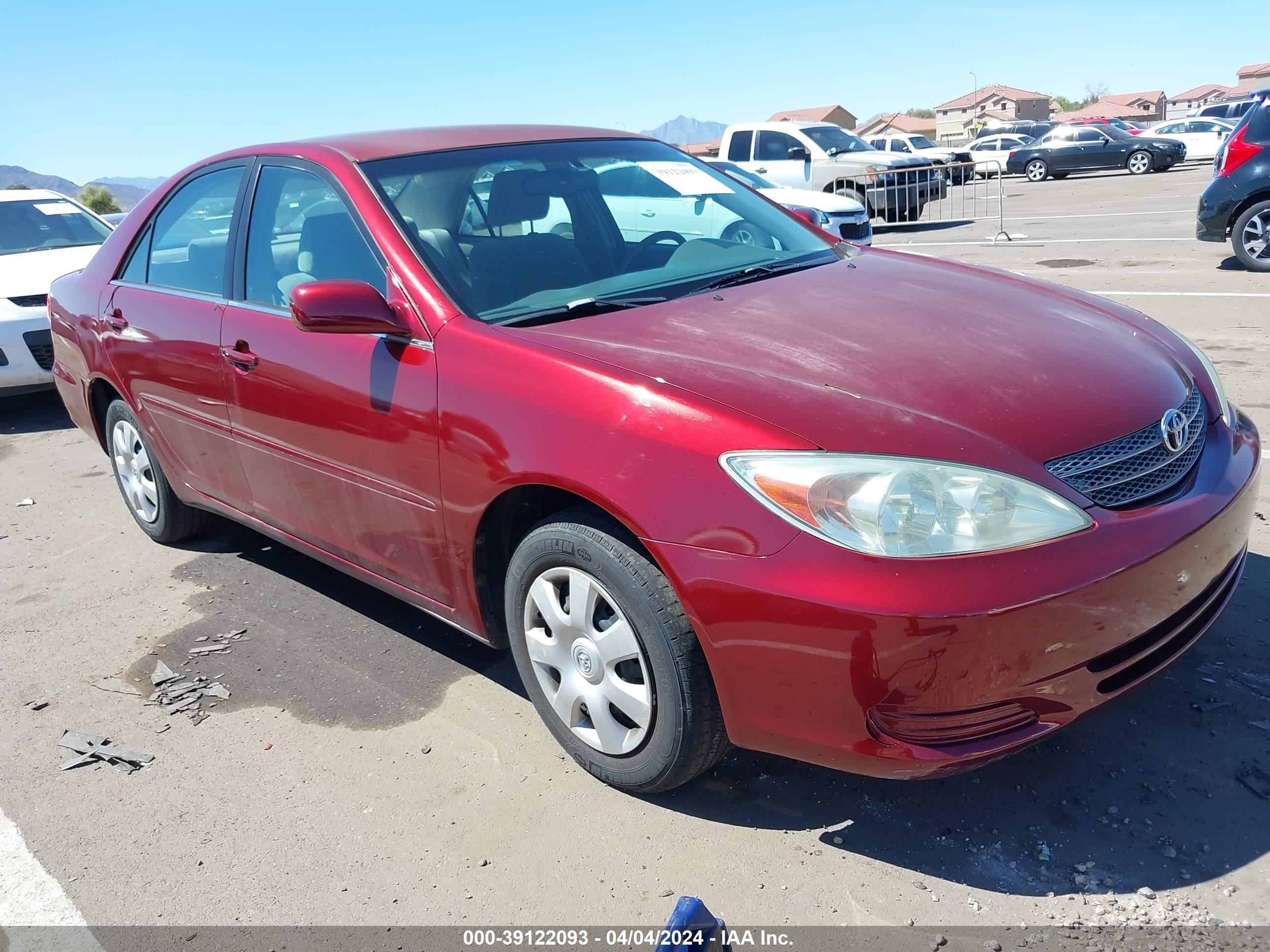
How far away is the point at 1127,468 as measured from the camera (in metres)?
2.43

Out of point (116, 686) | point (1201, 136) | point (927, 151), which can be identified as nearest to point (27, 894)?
point (116, 686)

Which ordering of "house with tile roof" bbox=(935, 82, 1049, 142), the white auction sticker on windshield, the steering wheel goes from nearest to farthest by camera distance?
the steering wheel → the white auction sticker on windshield → "house with tile roof" bbox=(935, 82, 1049, 142)

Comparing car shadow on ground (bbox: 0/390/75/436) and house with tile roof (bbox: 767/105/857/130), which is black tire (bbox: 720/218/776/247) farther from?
house with tile roof (bbox: 767/105/857/130)

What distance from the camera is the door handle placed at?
3537 millimetres

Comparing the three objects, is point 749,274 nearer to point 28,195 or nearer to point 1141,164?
point 28,195

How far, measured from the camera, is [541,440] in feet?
8.51

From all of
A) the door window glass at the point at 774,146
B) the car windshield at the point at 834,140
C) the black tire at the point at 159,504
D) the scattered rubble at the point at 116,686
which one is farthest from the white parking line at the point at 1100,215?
the scattered rubble at the point at 116,686

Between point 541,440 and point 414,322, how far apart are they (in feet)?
2.10

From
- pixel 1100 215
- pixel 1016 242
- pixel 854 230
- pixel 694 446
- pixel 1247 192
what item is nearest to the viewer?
pixel 694 446

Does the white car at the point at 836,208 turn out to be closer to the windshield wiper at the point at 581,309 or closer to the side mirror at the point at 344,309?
the windshield wiper at the point at 581,309

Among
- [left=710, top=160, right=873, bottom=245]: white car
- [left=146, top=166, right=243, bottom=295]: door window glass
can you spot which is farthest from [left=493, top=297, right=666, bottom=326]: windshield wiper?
[left=710, top=160, right=873, bottom=245]: white car

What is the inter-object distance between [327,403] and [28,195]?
803 centimetres

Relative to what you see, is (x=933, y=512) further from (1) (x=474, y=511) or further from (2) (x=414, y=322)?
(2) (x=414, y=322)

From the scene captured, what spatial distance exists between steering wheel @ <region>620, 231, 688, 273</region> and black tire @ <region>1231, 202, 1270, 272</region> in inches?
→ 316
